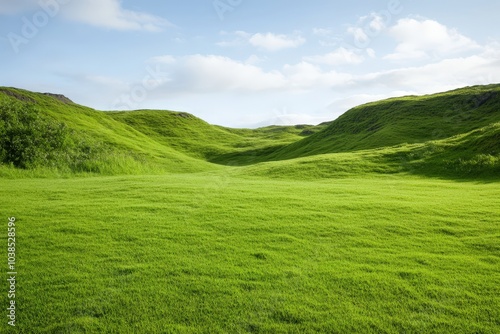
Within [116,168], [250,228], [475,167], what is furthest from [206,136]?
[250,228]

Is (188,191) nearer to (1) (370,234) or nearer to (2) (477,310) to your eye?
(1) (370,234)

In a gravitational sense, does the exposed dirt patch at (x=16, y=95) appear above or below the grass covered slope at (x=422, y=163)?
above

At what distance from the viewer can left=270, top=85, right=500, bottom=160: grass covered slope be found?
5819cm

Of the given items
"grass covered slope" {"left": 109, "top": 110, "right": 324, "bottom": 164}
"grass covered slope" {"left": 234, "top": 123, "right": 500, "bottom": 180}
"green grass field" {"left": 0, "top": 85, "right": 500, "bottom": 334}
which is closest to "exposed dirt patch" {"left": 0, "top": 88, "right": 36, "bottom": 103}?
"grass covered slope" {"left": 109, "top": 110, "right": 324, "bottom": 164}

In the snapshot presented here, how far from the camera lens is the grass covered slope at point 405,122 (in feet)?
191

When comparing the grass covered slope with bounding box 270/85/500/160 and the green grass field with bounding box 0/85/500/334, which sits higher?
the grass covered slope with bounding box 270/85/500/160

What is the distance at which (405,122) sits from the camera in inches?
2650

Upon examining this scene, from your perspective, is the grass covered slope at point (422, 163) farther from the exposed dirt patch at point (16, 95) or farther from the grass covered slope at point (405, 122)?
the exposed dirt patch at point (16, 95)

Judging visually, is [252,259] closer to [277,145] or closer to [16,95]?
[16,95]

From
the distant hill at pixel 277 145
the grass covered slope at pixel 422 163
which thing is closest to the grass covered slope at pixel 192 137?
the distant hill at pixel 277 145

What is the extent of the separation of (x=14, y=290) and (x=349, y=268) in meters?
8.90

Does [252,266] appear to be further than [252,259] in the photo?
No

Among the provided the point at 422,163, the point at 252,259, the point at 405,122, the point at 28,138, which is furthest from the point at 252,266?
the point at 405,122

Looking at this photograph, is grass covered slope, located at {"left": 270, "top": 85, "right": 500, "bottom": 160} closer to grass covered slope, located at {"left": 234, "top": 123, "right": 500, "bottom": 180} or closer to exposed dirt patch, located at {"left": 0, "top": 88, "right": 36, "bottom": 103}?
grass covered slope, located at {"left": 234, "top": 123, "right": 500, "bottom": 180}
